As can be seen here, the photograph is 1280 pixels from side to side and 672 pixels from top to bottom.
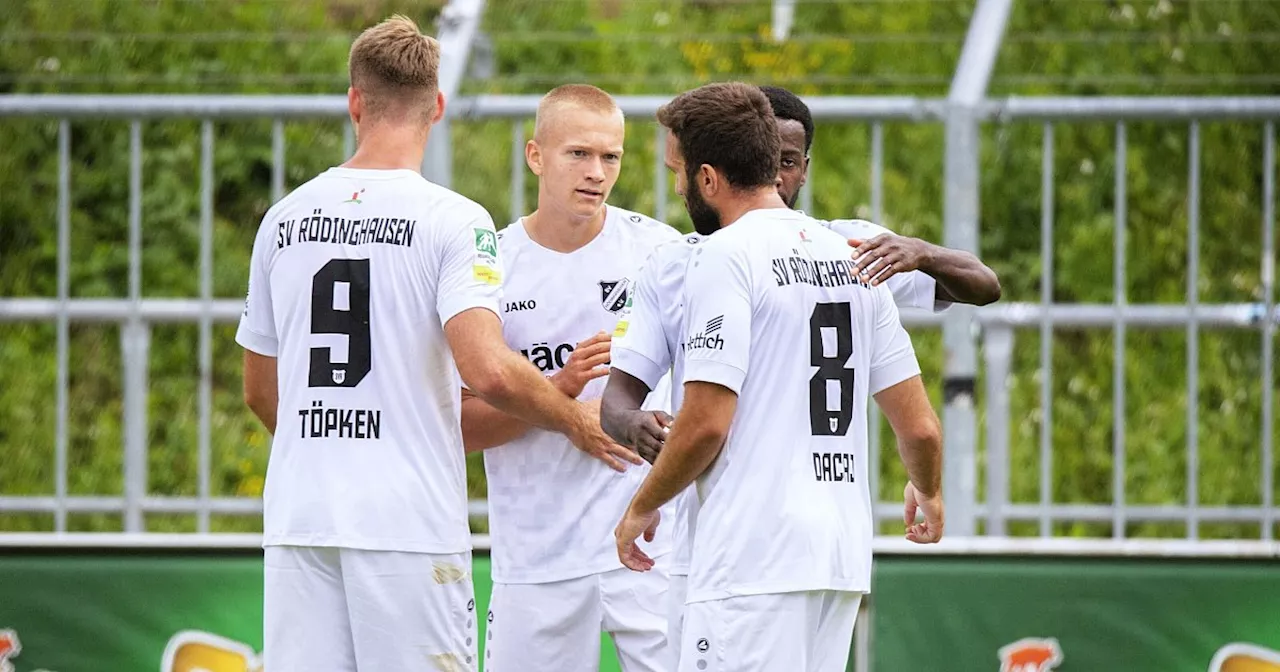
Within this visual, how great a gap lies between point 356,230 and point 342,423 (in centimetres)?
45

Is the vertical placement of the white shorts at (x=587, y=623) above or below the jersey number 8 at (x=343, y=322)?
below

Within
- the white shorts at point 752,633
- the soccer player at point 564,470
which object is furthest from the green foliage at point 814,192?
the white shorts at point 752,633

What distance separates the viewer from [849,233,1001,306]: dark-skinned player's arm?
353 cm

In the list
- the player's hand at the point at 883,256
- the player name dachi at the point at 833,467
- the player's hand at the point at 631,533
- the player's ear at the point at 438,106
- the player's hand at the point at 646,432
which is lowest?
the player's hand at the point at 631,533

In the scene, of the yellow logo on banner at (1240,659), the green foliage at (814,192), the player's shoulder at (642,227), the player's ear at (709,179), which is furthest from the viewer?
the green foliage at (814,192)

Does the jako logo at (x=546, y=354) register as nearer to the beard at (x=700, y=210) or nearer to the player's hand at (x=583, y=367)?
the player's hand at (x=583, y=367)

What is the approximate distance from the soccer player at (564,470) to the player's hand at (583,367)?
0.21ft

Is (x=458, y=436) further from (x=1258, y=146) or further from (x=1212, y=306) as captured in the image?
(x=1258, y=146)

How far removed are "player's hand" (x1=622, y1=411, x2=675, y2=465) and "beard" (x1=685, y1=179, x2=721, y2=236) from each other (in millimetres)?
449

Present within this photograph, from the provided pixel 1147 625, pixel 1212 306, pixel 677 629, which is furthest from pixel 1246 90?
pixel 677 629

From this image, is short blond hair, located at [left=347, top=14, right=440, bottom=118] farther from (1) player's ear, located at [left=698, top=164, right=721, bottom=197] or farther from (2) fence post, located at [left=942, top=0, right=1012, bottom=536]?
(2) fence post, located at [left=942, top=0, right=1012, bottom=536]

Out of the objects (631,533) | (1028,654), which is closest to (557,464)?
(631,533)

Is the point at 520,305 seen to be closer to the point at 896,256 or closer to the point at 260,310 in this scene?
the point at 260,310

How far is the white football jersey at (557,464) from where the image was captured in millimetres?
4266
